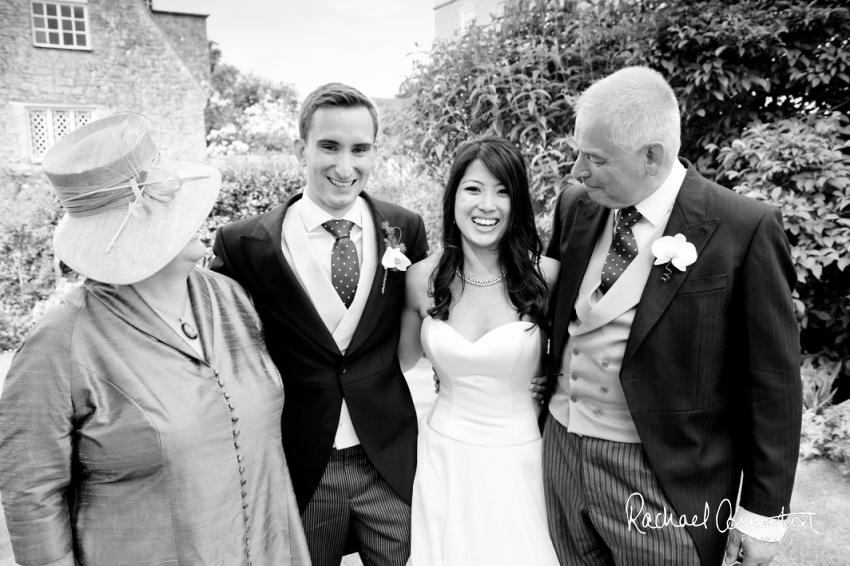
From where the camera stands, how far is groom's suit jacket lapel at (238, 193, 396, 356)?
98.2 inches

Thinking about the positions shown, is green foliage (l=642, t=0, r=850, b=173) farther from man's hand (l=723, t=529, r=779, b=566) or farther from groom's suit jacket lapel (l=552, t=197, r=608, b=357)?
man's hand (l=723, t=529, r=779, b=566)

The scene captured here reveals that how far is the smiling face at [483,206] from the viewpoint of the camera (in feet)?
8.92

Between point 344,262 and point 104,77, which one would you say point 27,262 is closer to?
point 344,262

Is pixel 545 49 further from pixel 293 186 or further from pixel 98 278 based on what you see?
pixel 293 186

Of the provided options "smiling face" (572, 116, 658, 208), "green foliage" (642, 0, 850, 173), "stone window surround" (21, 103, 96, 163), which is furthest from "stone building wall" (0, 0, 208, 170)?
"smiling face" (572, 116, 658, 208)

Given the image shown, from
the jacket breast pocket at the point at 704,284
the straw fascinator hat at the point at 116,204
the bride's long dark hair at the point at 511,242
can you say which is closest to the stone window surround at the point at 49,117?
the bride's long dark hair at the point at 511,242

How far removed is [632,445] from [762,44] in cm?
421

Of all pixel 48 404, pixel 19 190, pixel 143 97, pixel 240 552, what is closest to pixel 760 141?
pixel 240 552

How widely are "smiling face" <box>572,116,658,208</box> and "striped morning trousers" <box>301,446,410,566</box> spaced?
1.44 m

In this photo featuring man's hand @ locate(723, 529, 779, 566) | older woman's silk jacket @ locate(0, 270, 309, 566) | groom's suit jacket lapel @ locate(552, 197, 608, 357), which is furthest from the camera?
groom's suit jacket lapel @ locate(552, 197, 608, 357)

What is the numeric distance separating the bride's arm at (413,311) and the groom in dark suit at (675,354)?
32.3 inches

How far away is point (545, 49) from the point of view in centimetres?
548

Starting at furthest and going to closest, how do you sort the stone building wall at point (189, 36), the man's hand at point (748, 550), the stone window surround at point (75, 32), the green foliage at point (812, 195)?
the stone building wall at point (189, 36)
the stone window surround at point (75, 32)
the green foliage at point (812, 195)
the man's hand at point (748, 550)

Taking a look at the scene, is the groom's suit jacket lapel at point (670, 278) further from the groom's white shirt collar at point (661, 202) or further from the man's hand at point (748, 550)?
the man's hand at point (748, 550)
